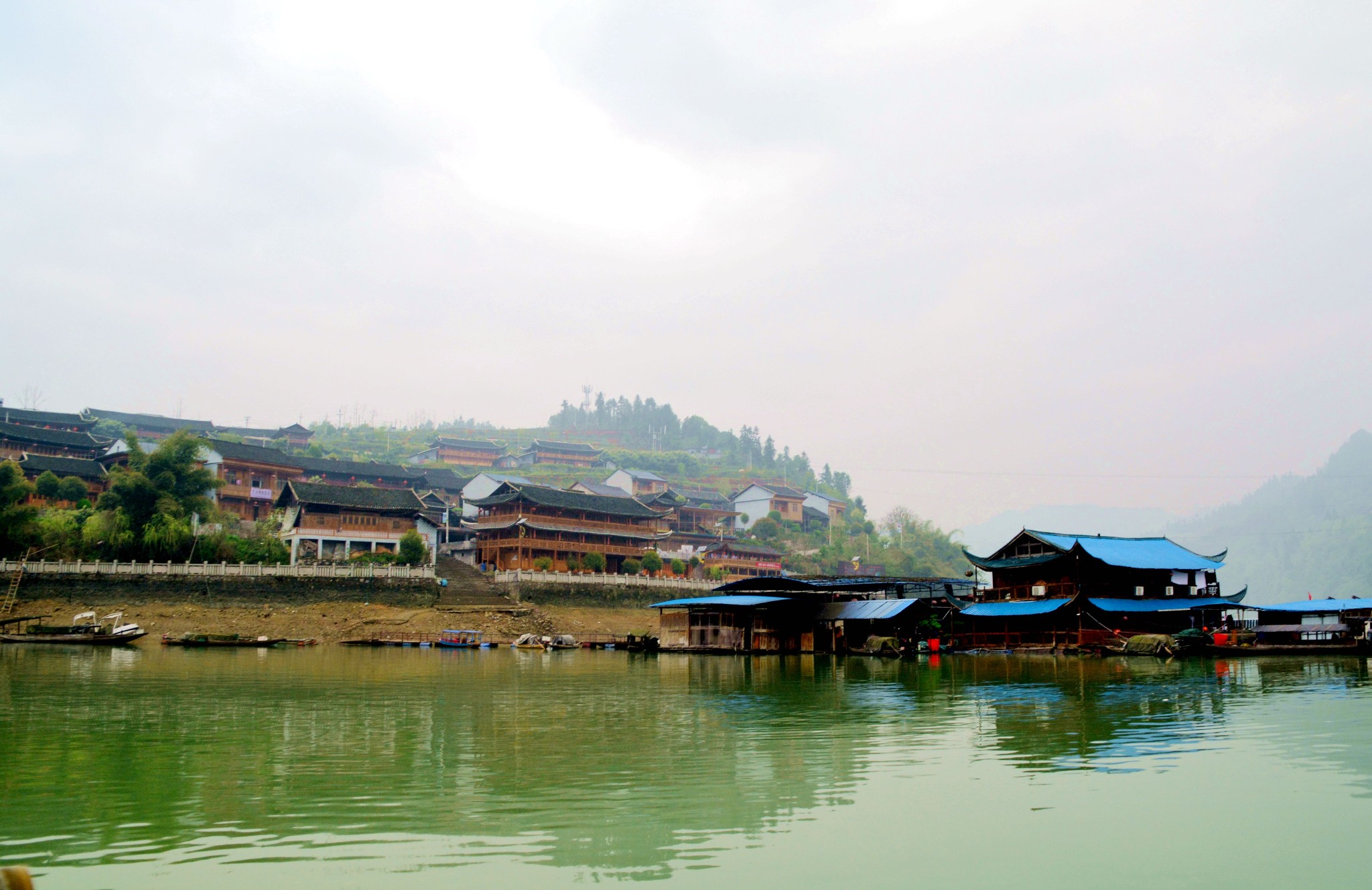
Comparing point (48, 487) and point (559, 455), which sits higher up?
point (559, 455)

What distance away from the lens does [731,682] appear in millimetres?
29125

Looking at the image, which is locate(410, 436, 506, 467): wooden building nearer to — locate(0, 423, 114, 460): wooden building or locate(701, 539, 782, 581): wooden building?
locate(0, 423, 114, 460): wooden building

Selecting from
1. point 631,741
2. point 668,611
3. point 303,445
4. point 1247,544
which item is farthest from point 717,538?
point 1247,544

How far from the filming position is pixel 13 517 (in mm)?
50656

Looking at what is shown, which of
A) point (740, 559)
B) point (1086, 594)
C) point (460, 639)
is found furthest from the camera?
Answer: point (740, 559)

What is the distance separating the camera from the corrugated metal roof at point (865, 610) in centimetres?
4325

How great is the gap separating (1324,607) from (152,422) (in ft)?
348

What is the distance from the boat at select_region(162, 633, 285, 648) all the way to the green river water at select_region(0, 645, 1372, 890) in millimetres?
21425

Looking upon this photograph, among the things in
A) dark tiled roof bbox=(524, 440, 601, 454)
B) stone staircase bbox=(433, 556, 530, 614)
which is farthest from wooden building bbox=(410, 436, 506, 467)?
stone staircase bbox=(433, 556, 530, 614)

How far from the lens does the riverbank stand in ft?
161

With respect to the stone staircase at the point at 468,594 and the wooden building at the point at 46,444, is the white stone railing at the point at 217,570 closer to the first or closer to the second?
the stone staircase at the point at 468,594

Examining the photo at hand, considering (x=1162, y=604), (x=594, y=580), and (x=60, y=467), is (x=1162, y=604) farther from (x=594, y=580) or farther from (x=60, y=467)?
(x=60, y=467)

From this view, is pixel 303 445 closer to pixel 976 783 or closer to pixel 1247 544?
pixel 976 783

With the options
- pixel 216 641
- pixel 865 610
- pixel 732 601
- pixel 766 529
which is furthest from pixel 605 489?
pixel 865 610
